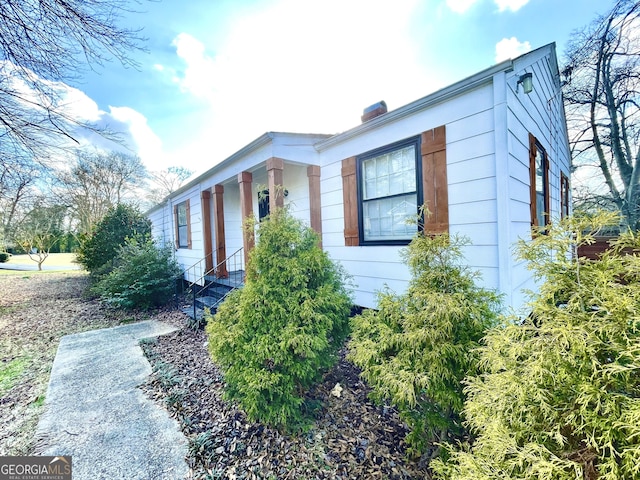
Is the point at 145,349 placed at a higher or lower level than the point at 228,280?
lower

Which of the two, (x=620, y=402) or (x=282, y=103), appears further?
(x=282, y=103)

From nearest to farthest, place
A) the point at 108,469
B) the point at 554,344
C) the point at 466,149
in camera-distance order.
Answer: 1. the point at 554,344
2. the point at 108,469
3. the point at 466,149

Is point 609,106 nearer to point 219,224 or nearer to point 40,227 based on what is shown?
point 219,224

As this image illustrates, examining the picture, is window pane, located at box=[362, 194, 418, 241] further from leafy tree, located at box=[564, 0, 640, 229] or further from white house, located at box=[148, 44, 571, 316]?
leafy tree, located at box=[564, 0, 640, 229]

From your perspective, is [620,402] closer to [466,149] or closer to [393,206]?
[466,149]

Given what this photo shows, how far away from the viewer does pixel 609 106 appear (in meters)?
9.20

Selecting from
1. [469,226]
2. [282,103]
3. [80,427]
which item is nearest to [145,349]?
[80,427]

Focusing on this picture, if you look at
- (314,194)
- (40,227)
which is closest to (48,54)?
(314,194)

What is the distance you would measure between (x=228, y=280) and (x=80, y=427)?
4180 millimetres

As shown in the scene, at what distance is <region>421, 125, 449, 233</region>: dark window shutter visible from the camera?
3.44 meters

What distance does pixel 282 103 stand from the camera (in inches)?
390

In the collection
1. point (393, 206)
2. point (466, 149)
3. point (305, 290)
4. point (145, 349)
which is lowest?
point (145, 349)

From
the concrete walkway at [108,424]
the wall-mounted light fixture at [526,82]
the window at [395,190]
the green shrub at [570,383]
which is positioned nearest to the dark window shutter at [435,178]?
the window at [395,190]

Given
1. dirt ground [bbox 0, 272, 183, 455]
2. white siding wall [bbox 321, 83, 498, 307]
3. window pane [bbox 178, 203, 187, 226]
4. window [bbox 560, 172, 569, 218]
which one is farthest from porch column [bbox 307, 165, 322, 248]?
window [bbox 560, 172, 569, 218]
